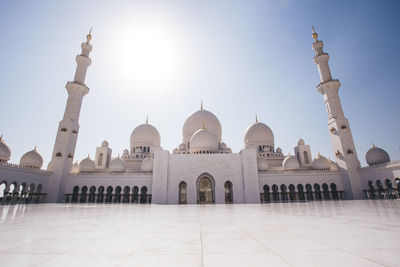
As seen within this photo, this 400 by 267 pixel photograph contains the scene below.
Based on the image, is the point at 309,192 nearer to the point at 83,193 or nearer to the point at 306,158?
the point at 306,158

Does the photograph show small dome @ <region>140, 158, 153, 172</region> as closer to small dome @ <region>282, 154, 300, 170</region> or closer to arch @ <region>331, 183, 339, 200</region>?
small dome @ <region>282, 154, 300, 170</region>

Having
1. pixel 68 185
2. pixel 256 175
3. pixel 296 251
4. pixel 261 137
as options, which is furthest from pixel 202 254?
pixel 261 137

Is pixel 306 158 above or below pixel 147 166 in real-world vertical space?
above

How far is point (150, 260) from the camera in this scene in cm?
214

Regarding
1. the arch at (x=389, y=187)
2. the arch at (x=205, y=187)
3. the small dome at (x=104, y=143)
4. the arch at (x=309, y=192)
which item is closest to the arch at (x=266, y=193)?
the arch at (x=309, y=192)

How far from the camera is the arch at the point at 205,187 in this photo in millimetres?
21750

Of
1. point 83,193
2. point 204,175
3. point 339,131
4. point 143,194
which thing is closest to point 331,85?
point 339,131

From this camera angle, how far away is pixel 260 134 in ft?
99.3

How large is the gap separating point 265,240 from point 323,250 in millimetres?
800

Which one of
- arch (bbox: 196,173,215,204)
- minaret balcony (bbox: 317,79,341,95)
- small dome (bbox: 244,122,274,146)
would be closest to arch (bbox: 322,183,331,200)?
small dome (bbox: 244,122,274,146)

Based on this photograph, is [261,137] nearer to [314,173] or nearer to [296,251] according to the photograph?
[314,173]

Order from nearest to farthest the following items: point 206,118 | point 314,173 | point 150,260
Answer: point 150,260
point 314,173
point 206,118

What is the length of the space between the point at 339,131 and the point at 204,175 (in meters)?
15.3

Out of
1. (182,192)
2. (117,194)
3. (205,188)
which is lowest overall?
(117,194)
